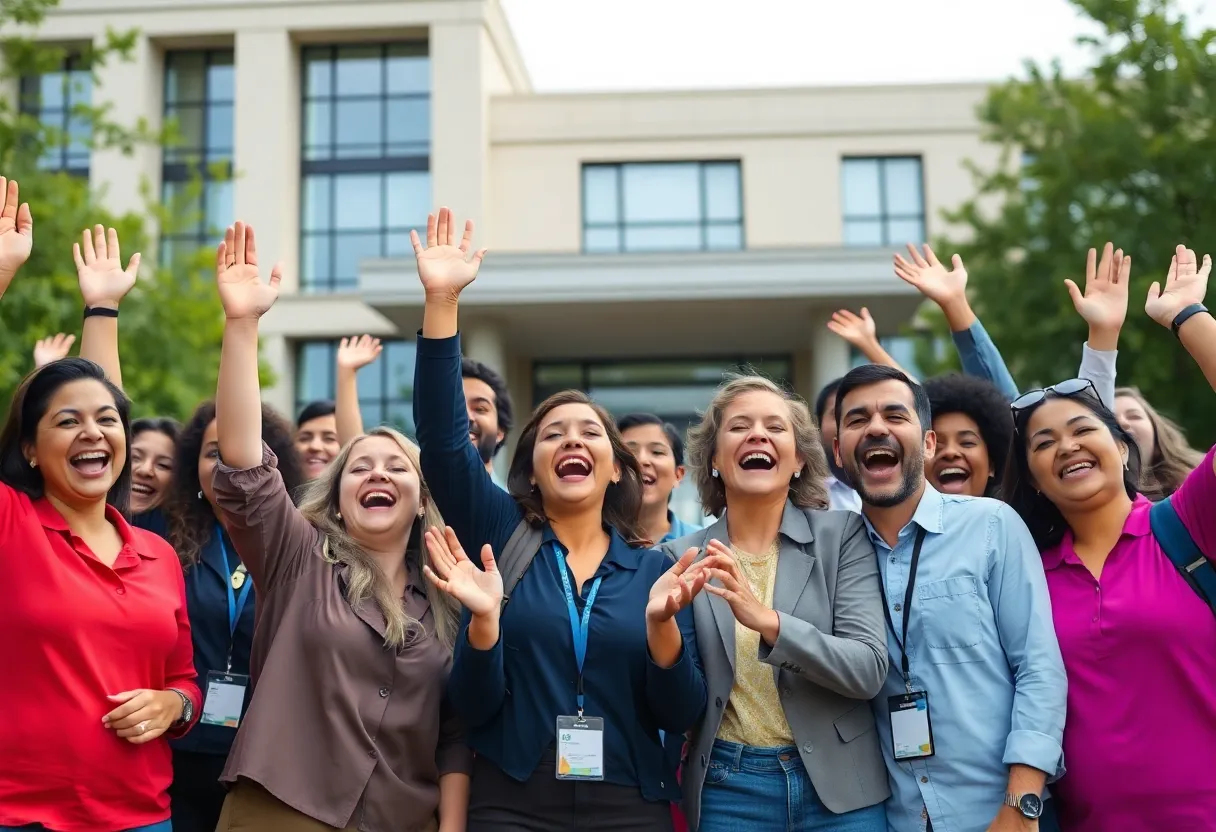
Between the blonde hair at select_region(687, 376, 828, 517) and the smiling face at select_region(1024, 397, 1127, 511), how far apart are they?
76 cm

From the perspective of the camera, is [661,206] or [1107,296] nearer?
[1107,296]

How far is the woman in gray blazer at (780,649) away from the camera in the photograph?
3566 mm

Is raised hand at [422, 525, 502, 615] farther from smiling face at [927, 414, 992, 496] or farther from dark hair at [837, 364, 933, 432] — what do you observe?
smiling face at [927, 414, 992, 496]

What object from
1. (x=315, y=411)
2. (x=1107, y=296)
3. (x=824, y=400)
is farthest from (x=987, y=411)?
(x=315, y=411)

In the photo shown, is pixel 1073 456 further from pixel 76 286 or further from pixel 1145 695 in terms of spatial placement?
pixel 76 286

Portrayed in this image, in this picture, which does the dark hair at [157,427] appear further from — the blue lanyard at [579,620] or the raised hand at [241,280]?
the blue lanyard at [579,620]

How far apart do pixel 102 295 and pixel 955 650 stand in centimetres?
351

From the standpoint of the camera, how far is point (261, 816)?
3613mm

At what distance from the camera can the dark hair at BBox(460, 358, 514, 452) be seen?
5.95 metres

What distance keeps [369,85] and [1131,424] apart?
77.9ft

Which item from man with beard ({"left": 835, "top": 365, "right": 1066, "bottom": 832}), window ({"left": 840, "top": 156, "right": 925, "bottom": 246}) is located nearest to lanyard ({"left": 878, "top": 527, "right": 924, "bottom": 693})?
man with beard ({"left": 835, "top": 365, "right": 1066, "bottom": 832})

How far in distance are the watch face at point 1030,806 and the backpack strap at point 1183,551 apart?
82 centimetres

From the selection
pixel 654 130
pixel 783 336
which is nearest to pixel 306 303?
pixel 654 130

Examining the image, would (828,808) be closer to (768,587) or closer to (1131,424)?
(768,587)
